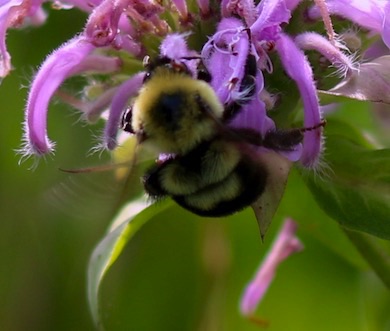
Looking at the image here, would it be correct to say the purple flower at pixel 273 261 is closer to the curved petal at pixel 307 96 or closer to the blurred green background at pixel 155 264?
the blurred green background at pixel 155 264

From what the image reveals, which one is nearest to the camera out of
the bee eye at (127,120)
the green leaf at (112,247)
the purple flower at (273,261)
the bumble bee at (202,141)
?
the bumble bee at (202,141)

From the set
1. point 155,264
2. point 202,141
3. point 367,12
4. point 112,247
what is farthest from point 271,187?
point 155,264

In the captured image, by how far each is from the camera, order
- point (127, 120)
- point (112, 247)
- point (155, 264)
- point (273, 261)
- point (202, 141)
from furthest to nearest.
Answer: point (155, 264) < point (273, 261) < point (112, 247) < point (127, 120) < point (202, 141)

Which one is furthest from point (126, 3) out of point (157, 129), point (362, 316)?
point (362, 316)

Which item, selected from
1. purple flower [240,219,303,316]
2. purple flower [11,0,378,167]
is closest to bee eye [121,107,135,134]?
purple flower [11,0,378,167]

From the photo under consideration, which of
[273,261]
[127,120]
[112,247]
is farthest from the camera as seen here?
[273,261]

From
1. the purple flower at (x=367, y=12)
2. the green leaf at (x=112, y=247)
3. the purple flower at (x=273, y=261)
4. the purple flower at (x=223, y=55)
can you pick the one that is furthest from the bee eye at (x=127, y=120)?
the purple flower at (x=273, y=261)

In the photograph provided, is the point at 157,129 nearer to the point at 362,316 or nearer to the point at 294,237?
the point at 294,237

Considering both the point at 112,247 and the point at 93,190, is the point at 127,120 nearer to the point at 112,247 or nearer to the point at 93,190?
the point at 93,190
